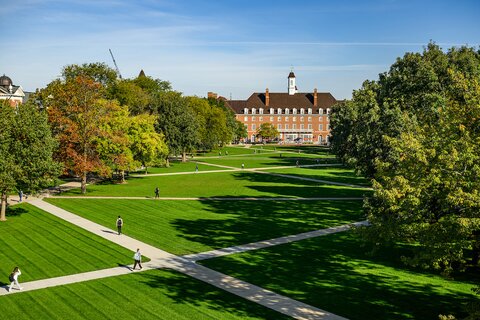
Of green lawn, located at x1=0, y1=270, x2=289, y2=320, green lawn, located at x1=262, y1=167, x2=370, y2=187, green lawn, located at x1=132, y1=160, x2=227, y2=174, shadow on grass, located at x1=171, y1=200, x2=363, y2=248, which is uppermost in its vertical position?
green lawn, located at x1=132, y1=160, x2=227, y2=174

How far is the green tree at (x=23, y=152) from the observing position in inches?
1302

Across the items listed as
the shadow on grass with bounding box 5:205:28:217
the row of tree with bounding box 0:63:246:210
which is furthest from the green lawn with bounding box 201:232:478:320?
the shadow on grass with bounding box 5:205:28:217

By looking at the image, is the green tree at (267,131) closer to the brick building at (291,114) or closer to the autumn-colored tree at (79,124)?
the brick building at (291,114)

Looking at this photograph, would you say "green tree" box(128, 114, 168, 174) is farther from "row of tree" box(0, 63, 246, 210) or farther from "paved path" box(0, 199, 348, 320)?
"paved path" box(0, 199, 348, 320)

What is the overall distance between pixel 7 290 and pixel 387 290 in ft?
60.1

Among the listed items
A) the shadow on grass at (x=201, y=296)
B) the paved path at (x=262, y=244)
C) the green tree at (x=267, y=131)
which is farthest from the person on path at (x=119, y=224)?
the green tree at (x=267, y=131)

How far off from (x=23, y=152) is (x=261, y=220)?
1947 centimetres

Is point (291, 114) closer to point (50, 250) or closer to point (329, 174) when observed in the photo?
point (329, 174)

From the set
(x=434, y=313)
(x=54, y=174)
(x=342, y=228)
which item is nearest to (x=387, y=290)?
(x=434, y=313)

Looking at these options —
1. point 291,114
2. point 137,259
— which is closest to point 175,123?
point 137,259

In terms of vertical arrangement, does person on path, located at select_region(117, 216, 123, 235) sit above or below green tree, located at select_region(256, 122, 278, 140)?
below

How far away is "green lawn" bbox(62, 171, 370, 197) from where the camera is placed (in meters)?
47.5

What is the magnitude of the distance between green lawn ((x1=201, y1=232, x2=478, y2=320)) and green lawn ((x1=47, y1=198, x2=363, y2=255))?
11.9 feet

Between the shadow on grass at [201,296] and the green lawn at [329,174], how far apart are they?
1537 inches
